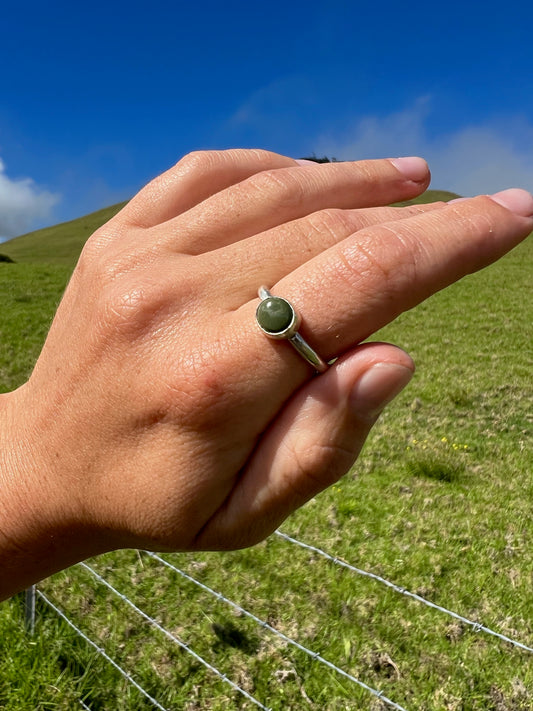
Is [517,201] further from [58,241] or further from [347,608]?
[58,241]

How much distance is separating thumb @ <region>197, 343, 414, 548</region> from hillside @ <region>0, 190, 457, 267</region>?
129ft

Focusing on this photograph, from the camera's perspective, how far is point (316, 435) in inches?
48.8

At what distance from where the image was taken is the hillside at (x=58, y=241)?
44.6 metres

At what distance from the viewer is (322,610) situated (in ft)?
11.7

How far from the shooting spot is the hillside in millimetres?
44644

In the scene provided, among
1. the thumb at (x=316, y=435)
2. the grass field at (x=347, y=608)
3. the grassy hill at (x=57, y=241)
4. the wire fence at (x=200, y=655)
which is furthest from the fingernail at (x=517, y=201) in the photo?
the grassy hill at (x=57, y=241)

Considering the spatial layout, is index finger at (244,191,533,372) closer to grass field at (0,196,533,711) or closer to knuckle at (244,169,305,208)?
knuckle at (244,169,305,208)

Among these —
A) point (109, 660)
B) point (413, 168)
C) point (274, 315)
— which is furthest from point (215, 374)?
point (109, 660)

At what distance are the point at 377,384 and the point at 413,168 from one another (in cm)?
96

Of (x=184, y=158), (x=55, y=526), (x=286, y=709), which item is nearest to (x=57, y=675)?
(x=286, y=709)

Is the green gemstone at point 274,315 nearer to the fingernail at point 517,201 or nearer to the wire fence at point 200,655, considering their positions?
the fingernail at point 517,201

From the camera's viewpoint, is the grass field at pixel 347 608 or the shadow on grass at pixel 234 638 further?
the shadow on grass at pixel 234 638

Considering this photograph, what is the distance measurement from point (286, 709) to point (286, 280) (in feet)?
8.92

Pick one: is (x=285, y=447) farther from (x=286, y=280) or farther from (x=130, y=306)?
(x=130, y=306)
